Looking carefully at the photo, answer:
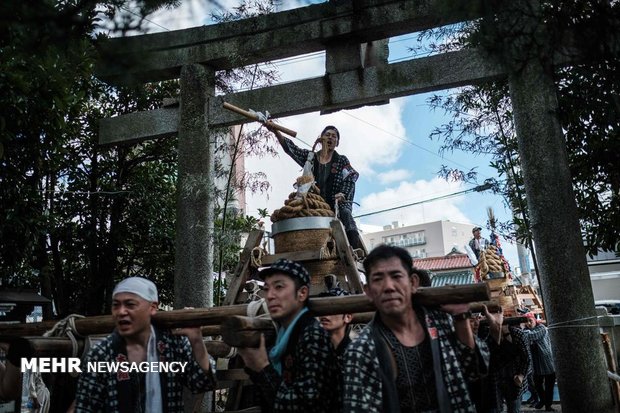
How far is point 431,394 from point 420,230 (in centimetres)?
4610

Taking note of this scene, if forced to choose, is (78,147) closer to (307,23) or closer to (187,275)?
(187,275)

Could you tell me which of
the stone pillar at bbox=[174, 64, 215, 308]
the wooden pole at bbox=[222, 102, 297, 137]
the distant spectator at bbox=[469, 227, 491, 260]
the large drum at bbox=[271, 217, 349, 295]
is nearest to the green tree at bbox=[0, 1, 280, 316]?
the stone pillar at bbox=[174, 64, 215, 308]

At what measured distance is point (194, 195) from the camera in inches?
287

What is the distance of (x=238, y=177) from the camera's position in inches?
357

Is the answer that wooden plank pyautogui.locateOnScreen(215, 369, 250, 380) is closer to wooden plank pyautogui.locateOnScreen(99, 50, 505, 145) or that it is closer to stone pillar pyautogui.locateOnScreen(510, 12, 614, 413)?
stone pillar pyautogui.locateOnScreen(510, 12, 614, 413)

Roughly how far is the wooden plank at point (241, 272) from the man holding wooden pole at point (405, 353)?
3119 mm

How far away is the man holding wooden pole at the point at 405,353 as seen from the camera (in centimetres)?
252

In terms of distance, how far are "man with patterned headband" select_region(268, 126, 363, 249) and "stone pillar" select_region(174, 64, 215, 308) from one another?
5.40 ft

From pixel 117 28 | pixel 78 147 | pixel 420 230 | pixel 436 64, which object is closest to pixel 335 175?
pixel 436 64

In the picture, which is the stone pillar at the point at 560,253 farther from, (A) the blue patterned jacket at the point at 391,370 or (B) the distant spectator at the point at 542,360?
(A) the blue patterned jacket at the point at 391,370

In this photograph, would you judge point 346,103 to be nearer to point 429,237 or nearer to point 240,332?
point 240,332

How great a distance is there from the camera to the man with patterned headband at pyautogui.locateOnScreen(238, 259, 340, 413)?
266 centimetres

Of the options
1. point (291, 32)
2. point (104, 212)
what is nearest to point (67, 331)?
point (291, 32)

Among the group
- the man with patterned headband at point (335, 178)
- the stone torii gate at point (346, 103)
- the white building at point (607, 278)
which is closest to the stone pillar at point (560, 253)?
the stone torii gate at point (346, 103)
